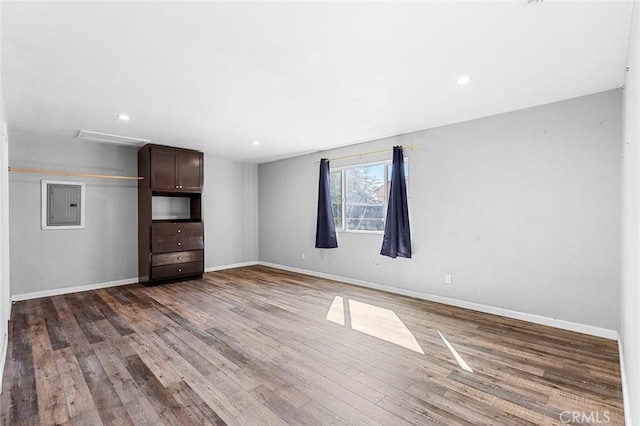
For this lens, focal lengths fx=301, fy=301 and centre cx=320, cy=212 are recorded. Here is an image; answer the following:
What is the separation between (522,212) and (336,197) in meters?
3.05

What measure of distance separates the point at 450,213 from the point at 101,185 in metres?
5.65

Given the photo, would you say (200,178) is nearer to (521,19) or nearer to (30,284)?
(30,284)

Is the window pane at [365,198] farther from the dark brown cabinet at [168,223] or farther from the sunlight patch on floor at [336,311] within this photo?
the dark brown cabinet at [168,223]

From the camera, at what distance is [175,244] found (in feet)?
17.9

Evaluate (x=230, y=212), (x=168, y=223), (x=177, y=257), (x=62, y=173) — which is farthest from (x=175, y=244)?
(x=62, y=173)

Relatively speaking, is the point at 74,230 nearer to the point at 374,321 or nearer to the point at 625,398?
the point at 374,321

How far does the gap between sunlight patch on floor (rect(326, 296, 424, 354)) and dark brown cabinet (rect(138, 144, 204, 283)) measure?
3.01 m

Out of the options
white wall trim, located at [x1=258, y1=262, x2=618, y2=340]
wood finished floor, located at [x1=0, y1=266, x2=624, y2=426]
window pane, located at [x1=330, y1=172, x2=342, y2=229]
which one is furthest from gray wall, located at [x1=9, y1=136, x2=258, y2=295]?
white wall trim, located at [x1=258, y1=262, x2=618, y2=340]

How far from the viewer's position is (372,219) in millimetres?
5129

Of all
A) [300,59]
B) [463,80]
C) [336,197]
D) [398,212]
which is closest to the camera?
[300,59]

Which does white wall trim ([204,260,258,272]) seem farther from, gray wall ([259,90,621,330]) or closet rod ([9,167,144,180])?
gray wall ([259,90,621,330])

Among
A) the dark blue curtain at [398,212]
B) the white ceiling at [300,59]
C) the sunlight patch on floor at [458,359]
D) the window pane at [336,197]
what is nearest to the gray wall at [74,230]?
the white ceiling at [300,59]

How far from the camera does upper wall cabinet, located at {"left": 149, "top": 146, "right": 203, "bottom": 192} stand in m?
5.22

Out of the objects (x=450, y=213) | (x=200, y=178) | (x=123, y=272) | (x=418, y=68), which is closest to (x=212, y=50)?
(x=418, y=68)
